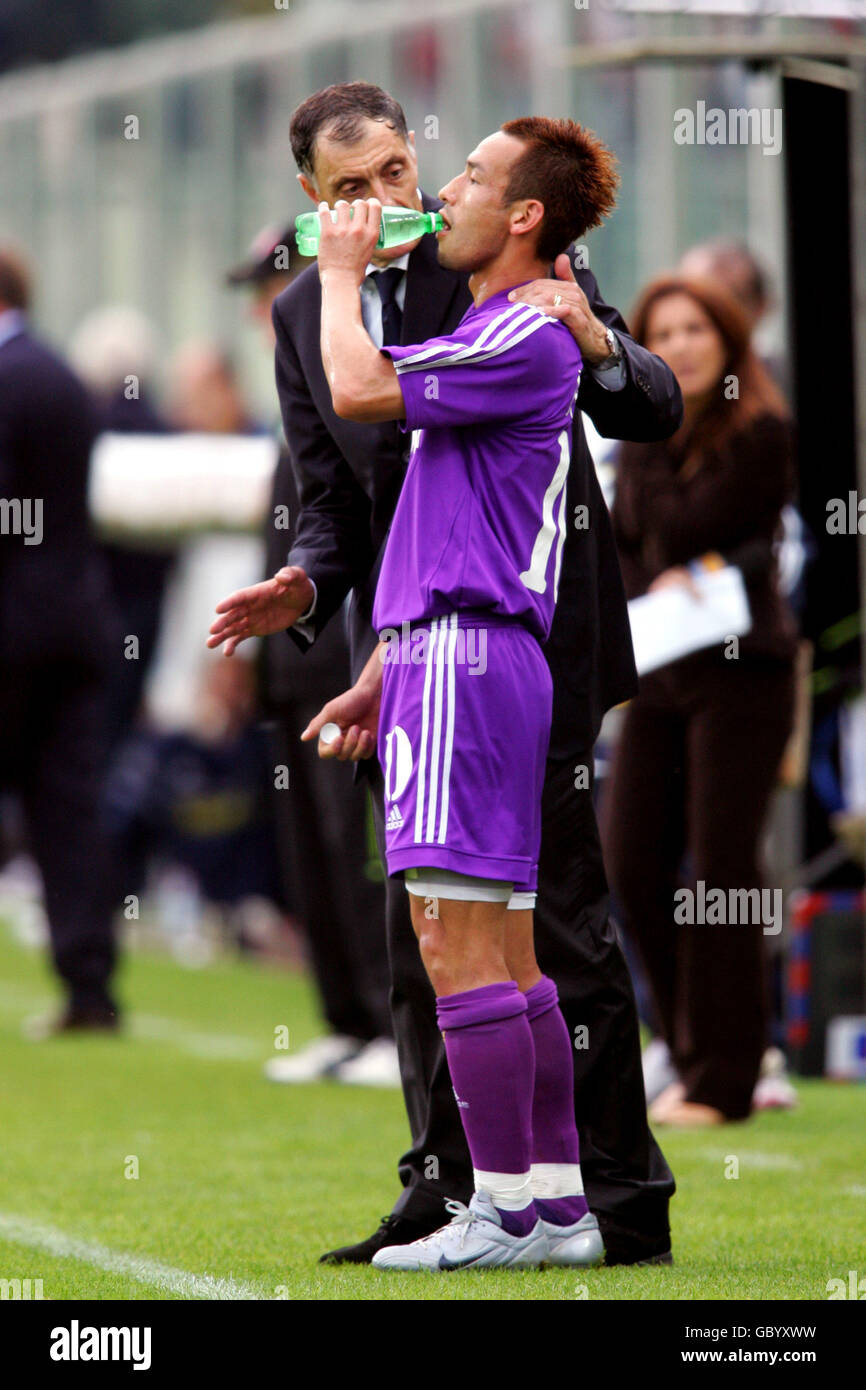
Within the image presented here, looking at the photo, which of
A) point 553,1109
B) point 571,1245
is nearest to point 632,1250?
point 571,1245

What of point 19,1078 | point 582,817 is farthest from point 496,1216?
A: point 19,1078

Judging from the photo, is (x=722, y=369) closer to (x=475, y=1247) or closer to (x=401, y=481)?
(x=401, y=481)

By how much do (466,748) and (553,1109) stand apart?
690 millimetres

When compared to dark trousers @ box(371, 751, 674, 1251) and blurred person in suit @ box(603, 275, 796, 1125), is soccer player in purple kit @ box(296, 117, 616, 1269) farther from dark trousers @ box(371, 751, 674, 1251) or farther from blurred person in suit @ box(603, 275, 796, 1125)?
blurred person in suit @ box(603, 275, 796, 1125)

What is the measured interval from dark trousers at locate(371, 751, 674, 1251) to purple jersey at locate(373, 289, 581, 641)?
469 millimetres

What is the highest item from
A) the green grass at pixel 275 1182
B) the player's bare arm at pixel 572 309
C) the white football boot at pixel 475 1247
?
the player's bare arm at pixel 572 309

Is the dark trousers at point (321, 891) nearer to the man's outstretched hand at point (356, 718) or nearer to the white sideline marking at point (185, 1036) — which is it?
the white sideline marking at point (185, 1036)

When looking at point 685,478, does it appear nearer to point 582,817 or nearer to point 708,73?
point 582,817

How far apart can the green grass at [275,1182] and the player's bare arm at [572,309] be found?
156 cm

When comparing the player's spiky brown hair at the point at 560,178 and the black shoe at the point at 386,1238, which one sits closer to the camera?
the player's spiky brown hair at the point at 560,178

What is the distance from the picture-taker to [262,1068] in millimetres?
8102

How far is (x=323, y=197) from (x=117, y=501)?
7.17 m

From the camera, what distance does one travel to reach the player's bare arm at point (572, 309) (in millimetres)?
4230

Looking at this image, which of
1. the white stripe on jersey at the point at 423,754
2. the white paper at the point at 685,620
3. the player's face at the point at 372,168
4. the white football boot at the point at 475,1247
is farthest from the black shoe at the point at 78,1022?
the white stripe on jersey at the point at 423,754
